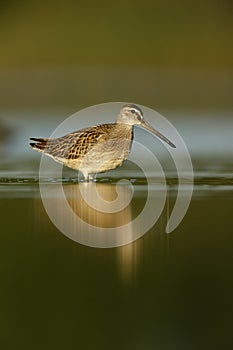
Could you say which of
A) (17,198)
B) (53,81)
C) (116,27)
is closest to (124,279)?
(17,198)

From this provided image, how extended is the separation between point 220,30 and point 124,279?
28.9 feet

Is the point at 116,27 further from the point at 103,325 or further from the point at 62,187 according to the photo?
the point at 103,325

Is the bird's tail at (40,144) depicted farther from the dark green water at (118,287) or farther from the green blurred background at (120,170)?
the dark green water at (118,287)

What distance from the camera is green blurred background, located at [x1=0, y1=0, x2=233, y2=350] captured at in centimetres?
478

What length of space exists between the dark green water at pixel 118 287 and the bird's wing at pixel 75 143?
133 centimetres

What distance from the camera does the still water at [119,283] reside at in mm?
4641

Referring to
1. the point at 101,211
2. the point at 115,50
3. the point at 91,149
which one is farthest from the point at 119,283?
the point at 115,50

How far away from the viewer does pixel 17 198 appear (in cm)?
725

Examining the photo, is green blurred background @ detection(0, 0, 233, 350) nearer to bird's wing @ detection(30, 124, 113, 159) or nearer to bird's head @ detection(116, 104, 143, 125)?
bird's wing @ detection(30, 124, 113, 159)

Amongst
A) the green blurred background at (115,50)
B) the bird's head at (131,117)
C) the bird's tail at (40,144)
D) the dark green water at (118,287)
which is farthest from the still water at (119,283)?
the green blurred background at (115,50)

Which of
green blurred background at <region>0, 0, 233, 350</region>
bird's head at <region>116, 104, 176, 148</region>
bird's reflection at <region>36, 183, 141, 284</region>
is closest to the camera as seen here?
green blurred background at <region>0, 0, 233, 350</region>

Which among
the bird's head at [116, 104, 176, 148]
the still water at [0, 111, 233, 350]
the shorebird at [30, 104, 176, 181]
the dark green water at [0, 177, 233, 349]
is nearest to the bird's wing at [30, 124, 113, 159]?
the shorebird at [30, 104, 176, 181]

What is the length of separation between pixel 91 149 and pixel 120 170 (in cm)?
52

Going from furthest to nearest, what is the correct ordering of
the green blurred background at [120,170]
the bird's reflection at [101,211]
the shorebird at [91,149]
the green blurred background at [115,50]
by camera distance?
the green blurred background at [115,50]
the shorebird at [91,149]
the bird's reflection at [101,211]
the green blurred background at [120,170]
